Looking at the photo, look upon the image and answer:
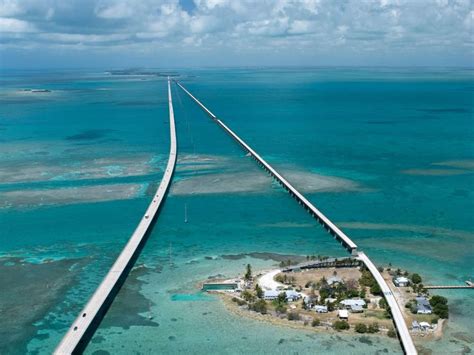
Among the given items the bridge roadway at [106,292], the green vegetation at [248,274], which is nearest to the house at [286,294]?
the green vegetation at [248,274]

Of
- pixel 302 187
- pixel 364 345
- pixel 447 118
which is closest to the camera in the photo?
pixel 364 345

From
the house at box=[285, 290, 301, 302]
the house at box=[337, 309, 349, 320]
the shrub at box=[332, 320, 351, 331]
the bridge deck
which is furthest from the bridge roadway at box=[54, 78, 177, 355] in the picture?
the house at box=[337, 309, 349, 320]

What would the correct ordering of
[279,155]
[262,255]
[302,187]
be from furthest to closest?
[279,155] → [302,187] → [262,255]

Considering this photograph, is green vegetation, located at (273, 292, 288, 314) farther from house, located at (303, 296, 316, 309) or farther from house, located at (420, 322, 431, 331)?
house, located at (420, 322, 431, 331)

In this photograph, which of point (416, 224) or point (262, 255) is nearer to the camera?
point (262, 255)

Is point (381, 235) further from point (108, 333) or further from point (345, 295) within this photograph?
point (108, 333)

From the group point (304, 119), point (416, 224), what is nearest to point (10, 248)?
point (416, 224)
